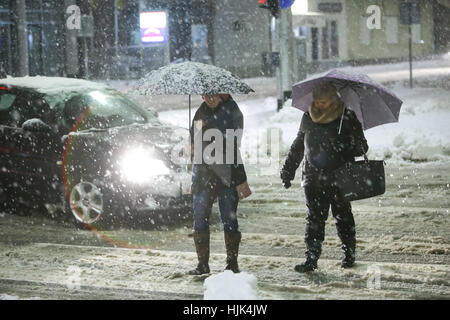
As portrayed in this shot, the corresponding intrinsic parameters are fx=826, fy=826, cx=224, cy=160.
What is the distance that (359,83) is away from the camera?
7.15m

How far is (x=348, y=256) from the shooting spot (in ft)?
23.7

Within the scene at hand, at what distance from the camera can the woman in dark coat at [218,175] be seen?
6.93 m

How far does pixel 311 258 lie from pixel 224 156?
1171mm

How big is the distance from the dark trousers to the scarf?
0.58m

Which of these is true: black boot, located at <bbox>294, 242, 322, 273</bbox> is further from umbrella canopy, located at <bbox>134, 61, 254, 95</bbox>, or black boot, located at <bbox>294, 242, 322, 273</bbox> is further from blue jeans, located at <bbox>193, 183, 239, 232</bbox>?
umbrella canopy, located at <bbox>134, 61, 254, 95</bbox>

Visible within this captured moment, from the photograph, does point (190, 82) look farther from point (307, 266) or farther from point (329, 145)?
point (307, 266)

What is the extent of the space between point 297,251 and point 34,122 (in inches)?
→ 143

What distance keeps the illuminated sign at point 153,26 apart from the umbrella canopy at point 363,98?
28.1 metres

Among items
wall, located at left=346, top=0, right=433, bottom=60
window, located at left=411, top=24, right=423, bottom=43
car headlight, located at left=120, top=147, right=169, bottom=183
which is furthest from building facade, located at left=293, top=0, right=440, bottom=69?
car headlight, located at left=120, top=147, right=169, bottom=183

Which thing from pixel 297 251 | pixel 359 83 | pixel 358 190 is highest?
pixel 359 83

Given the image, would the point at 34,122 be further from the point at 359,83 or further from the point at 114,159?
the point at 359,83

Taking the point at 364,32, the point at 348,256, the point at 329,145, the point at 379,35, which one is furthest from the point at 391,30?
the point at 329,145

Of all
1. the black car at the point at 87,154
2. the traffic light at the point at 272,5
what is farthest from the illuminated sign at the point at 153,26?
the black car at the point at 87,154

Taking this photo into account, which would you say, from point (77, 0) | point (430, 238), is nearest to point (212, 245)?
point (430, 238)
